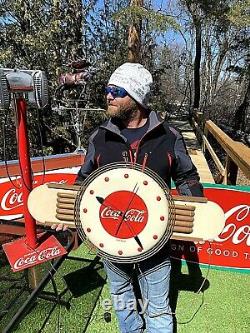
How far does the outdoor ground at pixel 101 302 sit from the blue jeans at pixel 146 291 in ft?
1.51

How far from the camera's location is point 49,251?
209 cm

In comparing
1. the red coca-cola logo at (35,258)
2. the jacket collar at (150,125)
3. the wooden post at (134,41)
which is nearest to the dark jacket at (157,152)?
the jacket collar at (150,125)

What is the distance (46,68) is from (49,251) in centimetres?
486

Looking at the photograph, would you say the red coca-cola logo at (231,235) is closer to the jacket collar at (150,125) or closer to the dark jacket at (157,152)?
the dark jacket at (157,152)

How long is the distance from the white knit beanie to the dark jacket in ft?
0.36

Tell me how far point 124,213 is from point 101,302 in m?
1.30

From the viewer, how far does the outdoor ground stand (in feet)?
7.52

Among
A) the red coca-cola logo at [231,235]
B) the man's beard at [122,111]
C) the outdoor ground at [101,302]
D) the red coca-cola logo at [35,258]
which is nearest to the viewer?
the man's beard at [122,111]

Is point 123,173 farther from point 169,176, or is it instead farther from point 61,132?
point 61,132

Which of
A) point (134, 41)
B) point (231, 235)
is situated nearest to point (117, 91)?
point (231, 235)

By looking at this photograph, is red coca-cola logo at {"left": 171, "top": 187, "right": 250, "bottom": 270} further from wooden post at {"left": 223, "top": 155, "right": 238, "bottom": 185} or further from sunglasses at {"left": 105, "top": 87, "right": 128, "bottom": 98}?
sunglasses at {"left": 105, "top": 87, "right": 128, "bottom": 98}

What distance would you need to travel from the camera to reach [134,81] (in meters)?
1.57

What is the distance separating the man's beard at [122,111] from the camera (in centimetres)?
160

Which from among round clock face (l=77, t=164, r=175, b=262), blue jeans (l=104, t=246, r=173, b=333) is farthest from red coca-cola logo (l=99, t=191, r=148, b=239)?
blue jeans (l=104, t=246, r=173, b=333)
